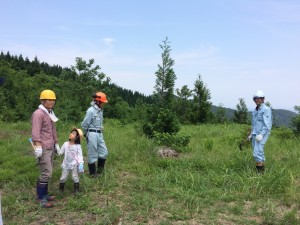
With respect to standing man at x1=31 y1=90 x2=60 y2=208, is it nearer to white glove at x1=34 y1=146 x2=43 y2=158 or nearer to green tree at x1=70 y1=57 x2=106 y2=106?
white glove at x1=34 y1=146 x2=43 y2=158

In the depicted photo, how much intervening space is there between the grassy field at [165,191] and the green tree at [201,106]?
21.8 m

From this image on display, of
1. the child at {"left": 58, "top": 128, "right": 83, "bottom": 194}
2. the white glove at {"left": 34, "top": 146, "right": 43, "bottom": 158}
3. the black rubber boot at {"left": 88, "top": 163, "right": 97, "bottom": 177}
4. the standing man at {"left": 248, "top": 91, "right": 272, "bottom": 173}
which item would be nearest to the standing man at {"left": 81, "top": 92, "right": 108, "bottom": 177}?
the black rubber boot at {"left": 88, "top": 163, "right": 97, "bottom": 177}

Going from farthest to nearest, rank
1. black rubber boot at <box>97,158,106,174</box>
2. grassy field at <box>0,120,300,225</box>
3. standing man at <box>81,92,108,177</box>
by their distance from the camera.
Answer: black rubber boot at <box>97,158,106,174</box> < standing man at <box>81,92,108,177</box> < grassy field at <box>0,120,300,225</box>

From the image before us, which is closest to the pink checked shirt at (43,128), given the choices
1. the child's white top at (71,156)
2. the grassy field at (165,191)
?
the child's white top at (71,156)

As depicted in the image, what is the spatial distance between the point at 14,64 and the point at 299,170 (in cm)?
7097

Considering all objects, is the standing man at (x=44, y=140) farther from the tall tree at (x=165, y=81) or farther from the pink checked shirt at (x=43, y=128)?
the tall tree at (x=165, y=81)

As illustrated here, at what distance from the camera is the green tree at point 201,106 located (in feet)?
102

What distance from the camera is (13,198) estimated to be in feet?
19.8

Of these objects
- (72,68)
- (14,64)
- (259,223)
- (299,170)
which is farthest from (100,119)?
(14,64)

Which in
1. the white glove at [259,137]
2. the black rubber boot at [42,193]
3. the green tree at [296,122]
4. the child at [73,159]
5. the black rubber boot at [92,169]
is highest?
the green tree at [296,122]

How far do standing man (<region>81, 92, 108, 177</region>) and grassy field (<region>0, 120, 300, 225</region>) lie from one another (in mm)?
361

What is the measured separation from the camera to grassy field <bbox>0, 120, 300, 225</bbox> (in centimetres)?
522

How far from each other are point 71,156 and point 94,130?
1.09 meters

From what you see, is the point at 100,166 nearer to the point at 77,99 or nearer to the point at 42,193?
the point at 42,193
